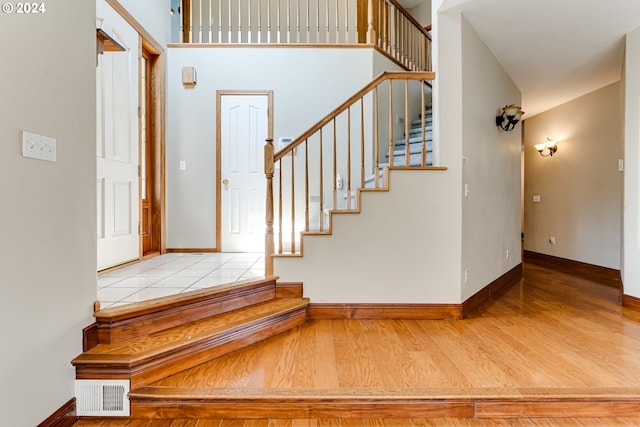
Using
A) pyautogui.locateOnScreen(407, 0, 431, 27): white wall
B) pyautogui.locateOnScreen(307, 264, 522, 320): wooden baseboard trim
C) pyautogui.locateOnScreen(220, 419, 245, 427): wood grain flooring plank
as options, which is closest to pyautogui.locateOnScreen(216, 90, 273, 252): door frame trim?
pyautogui.locateOnScreen(307, 264, 522, 320): wooden baseboard trim

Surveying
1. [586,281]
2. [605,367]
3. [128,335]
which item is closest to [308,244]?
[128,335]

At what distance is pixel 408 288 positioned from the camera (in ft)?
8.96

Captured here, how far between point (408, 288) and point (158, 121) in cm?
341

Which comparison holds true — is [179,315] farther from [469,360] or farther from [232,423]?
[469,360]

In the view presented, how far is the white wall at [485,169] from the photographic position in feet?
9.39

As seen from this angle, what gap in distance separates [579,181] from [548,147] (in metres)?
0.73

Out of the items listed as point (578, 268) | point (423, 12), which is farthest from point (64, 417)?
point (423, 12)

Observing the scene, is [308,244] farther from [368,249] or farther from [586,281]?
[586,281]

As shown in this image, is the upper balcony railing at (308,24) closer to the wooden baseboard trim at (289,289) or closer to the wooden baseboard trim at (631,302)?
the wooden baseboard trim at (289,289)

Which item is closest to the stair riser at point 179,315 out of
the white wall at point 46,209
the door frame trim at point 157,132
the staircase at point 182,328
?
the staircase at point 182,328

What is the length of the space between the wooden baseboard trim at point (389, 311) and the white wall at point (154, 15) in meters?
3.54

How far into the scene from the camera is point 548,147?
5.01m

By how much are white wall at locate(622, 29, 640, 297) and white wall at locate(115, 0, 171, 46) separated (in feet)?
15.9

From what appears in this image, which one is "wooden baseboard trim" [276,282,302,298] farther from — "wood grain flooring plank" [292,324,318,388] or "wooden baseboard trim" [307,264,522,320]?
"wood grain flooring plank" [292,324,318,388]
